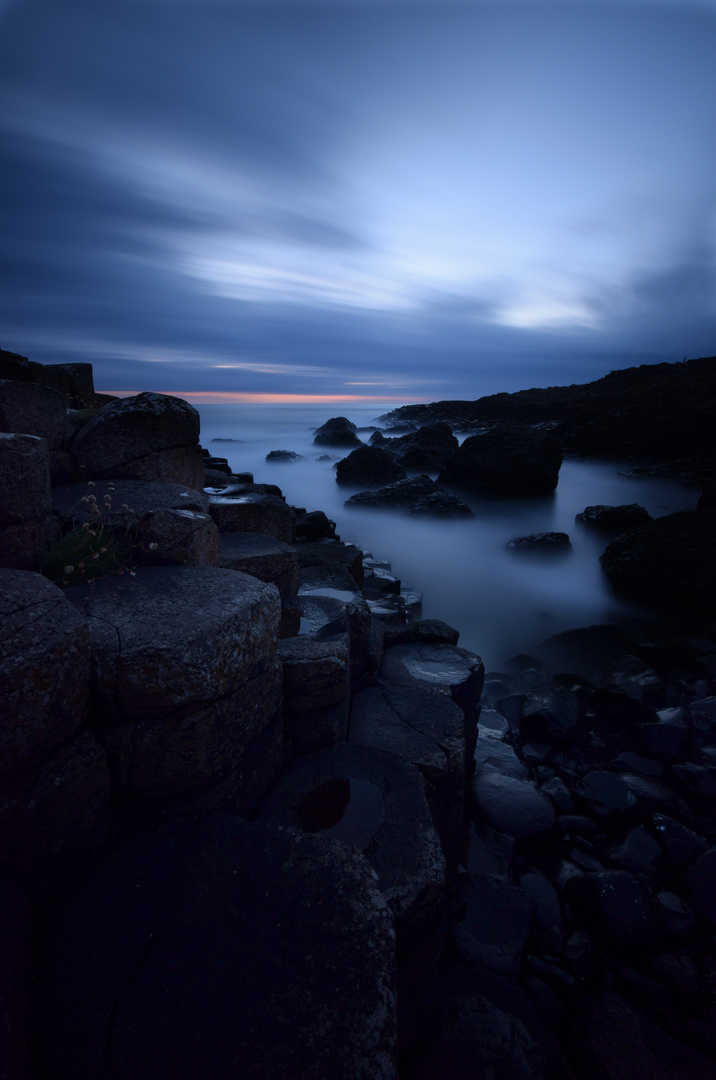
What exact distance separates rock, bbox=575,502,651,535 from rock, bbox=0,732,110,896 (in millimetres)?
13917

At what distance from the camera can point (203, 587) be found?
2.39 metres

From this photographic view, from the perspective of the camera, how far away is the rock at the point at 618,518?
13.0 m

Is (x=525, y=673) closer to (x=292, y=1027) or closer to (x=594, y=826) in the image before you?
(x=594, y=826)

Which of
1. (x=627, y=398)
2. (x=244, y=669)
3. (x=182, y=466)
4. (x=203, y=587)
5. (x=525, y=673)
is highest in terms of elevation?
(x=627, y=398)

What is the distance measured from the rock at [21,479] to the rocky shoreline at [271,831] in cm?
1

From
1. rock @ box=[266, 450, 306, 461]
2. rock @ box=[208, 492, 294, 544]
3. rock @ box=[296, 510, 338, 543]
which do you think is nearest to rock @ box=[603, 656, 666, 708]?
rock @ box=[208, 492, 294, 544]

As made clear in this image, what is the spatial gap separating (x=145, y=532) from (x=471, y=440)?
55.4 ft

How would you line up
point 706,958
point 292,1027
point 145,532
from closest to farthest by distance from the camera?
point 292,1027 → point 145,532 → point 706,958

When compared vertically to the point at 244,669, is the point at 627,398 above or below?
above

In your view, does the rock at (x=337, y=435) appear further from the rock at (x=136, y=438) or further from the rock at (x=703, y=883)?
the rock at (x=703, y=883)

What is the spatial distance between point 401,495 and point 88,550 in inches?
493

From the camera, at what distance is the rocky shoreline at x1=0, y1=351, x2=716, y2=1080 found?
1.43m

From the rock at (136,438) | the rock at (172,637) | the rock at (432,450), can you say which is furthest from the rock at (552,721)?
the rock at (432,450)

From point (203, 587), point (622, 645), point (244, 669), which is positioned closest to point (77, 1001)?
point (244, 669)
